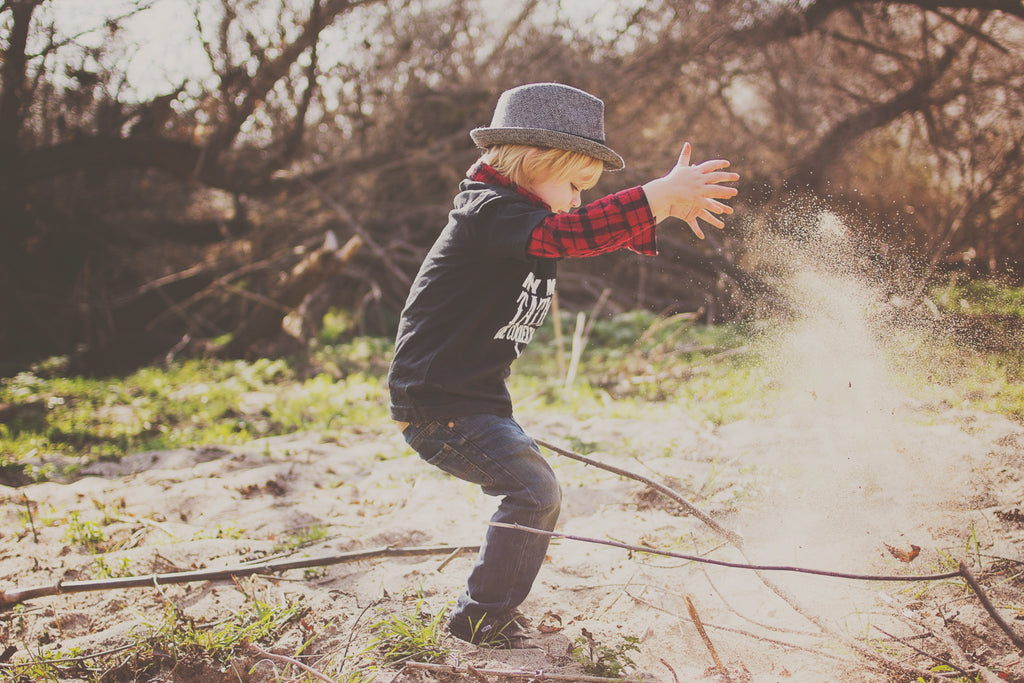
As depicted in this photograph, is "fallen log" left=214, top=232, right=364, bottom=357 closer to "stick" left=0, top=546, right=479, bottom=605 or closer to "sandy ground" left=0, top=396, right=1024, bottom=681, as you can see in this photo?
"sandy ground" left=0, top=396, right=1024, bottom=681

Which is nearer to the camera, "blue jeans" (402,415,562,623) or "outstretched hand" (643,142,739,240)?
"outstretched hand" (643,142,739,240)

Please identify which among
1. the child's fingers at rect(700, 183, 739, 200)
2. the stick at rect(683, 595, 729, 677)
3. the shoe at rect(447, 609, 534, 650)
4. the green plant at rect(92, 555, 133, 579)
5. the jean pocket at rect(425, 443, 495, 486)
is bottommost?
the green plant at rect(92, 555, 133, 579)

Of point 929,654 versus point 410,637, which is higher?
point 929,654

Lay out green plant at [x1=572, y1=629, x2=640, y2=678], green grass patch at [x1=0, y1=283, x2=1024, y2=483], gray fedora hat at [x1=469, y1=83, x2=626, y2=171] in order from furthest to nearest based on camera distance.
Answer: green grass patch at [x1=0, y1=283, x2=1024, y2=483]
gray fedora hat at [x1=469, y1=83, x2=626, y2=171]
green plant at [x1=572, y1=629, x2=640, y2=678]

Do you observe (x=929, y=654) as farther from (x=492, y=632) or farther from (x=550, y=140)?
(x=550, y=140)

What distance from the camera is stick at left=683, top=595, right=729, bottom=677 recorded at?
179cm

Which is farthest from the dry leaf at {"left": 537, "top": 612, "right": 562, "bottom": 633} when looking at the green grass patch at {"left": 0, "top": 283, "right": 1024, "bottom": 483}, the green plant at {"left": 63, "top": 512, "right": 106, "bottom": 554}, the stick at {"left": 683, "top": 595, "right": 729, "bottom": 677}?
the green plant at {"left": 63, "top": 512, "right": 106, "bottom": 554}

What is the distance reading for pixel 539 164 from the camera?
76.6 inches

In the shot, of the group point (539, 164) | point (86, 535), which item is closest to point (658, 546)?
point (539, 164)

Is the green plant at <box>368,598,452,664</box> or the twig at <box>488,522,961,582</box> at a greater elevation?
the twig at <box>488,522,961,582</box>

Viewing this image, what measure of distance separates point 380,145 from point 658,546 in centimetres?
640

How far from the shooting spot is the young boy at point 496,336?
192cm

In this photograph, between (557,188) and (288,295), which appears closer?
(557,188)

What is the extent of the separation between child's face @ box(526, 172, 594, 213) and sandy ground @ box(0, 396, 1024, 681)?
1.20 m
